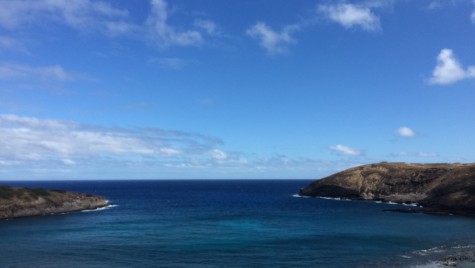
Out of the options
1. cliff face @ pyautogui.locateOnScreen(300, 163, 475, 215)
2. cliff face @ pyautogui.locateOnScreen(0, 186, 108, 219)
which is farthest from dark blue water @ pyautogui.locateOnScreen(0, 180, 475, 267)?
cliff face @ pyautogui.locateOnScreen(300, 163, 475, 215)

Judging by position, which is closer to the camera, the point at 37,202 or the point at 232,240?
the point at 232,240

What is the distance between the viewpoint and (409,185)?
526 ft

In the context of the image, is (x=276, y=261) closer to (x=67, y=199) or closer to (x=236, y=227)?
(x=236, y=227)

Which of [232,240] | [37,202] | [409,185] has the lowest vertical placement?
[232,240]

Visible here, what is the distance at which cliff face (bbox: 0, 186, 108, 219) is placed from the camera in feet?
349

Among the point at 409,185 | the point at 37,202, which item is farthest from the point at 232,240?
the point at 409,185

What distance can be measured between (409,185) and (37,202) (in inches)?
5040

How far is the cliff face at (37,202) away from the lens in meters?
106

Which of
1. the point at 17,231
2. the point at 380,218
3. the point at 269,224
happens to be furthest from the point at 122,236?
the point at 380,218

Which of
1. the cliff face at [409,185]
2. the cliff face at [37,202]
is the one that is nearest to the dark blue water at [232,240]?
the cliff face at [37,202]

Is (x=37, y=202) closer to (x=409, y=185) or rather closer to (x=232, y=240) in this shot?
(x=232, y=240)

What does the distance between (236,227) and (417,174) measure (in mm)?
104622

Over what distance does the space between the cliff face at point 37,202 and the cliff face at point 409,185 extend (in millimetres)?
97643

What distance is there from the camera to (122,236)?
2889 inches
